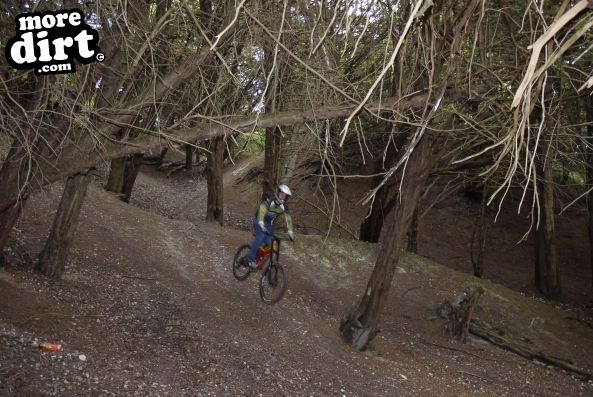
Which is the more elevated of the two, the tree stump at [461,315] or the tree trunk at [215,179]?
Result: the tree trunk at [215,179]

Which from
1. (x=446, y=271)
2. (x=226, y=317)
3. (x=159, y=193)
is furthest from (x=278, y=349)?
(x=159, y=193)

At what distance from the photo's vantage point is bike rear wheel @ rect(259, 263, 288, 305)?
9359 mm

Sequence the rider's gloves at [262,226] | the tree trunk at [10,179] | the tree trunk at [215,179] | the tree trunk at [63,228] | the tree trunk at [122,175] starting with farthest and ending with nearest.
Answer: the tree trunk at [122,175]
the tree trunk at [215,179]
the rider's gloves at [262,226]
the tree trunk at [63,228]
the tree trunk at [10,179]

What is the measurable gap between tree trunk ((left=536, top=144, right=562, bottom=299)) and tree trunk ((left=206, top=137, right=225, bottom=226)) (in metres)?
8.79

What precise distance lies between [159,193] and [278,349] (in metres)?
17.1

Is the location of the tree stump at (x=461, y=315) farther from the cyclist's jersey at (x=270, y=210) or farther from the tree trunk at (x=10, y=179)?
the tree trunk at (x=10, y=179)

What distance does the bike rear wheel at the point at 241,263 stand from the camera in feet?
33.0

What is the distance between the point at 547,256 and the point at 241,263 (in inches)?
368

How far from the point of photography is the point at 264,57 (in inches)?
263

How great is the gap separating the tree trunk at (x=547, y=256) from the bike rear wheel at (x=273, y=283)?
27.6 feet

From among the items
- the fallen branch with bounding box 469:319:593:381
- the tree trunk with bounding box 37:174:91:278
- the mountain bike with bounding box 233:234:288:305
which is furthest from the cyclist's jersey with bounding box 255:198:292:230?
the fallen branch with bounding box 469:319:593:381

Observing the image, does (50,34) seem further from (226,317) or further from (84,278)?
(226,317)

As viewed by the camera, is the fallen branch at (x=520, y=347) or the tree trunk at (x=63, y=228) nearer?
the tree trunk at (x=63, y=228)

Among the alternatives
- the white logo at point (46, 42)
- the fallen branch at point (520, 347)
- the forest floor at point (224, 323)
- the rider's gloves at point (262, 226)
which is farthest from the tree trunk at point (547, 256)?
the white logo at point (46, 42)
